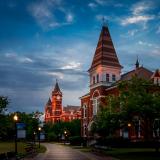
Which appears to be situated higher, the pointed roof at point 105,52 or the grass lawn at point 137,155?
the pointed roof at point 105,52

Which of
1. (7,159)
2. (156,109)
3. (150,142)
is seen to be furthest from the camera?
(150,142)

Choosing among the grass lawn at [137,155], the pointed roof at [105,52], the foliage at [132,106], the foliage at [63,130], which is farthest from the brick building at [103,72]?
the foliage at [63,130]

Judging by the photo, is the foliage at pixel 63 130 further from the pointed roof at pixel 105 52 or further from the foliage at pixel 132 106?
the foliage at pixel 132 106

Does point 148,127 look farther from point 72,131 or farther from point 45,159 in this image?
point 72,131

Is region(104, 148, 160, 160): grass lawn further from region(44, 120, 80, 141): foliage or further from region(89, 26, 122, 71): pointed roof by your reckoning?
region(44, 120, 80, 141): foliage

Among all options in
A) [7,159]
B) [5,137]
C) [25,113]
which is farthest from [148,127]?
[25,113]

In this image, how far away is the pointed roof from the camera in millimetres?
84625

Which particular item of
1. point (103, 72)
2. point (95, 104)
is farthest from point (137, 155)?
point (95, 104)

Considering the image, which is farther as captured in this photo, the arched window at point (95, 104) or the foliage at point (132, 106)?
the arched window at point (95, 104)

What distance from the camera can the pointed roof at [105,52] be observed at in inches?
3332

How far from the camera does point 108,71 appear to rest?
278 ft

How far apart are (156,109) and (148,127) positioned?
8238mm

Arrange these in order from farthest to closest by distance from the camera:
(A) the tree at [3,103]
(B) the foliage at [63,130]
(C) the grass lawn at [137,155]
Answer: (B) the foliage at [63,130], (A) the tree at [3,103], (C) the grass lawn at [137,155]

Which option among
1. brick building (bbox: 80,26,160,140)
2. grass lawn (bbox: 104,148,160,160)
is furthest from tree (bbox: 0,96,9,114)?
grass lawn (bbox: 104,148,160,160)
